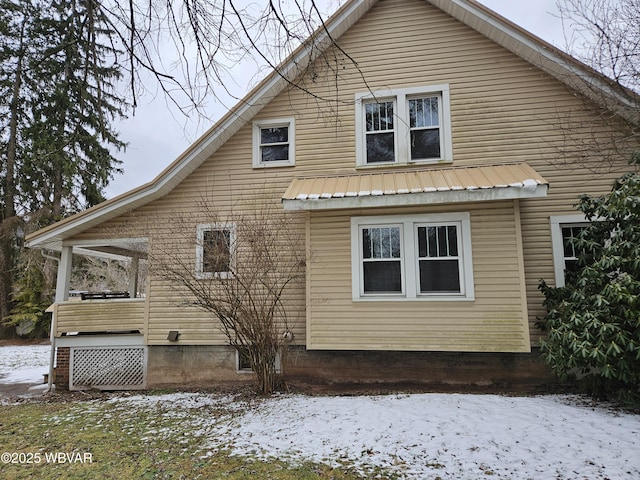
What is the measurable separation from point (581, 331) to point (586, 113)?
4.42 meters

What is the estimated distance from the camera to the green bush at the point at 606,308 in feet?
17.4

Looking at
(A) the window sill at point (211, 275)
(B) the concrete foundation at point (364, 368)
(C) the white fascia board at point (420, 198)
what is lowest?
(B) the concrete foundation at point (364, 368)

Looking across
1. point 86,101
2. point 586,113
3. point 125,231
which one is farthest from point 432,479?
point 125,231

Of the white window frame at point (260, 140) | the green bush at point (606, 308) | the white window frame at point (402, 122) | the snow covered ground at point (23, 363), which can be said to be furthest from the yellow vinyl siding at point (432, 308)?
the snow covered ground at point (23, 363)

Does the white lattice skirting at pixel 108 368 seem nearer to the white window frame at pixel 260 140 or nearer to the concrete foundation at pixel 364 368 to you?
the concrete foundation at pixel 364 368

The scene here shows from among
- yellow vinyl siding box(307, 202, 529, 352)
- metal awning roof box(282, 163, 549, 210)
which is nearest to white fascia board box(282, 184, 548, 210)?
metal awning roof box(282, 163, 549, 210)

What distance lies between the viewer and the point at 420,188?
6.83m

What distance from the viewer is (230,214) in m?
8.59

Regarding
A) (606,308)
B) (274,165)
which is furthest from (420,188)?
(274,165)

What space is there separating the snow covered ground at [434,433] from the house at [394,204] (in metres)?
1.18

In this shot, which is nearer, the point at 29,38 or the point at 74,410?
the point at 29,38

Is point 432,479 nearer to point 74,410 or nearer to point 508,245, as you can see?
point 508,245

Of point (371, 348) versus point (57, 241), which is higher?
point (57, 241)

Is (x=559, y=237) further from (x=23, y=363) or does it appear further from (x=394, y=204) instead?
(x=23, y=363)
